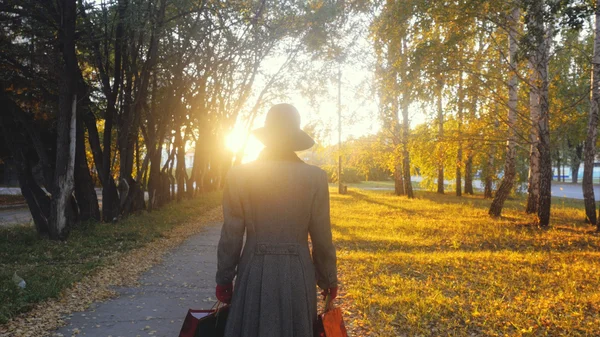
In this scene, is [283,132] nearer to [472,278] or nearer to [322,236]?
[322,236]

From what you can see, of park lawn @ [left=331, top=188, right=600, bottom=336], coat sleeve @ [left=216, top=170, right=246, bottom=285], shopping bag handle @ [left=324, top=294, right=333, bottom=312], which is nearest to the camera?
coat sleeve @ [left=216, top=170, right=246, bottom=285]

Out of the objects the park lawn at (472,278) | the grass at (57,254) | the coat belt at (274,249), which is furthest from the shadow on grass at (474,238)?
the coat belt at (274,249)

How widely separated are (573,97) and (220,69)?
14.3 m

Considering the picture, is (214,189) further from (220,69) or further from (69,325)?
(69,325)

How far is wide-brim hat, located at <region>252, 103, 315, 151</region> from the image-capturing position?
2957 millimetres

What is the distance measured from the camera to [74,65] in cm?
1022

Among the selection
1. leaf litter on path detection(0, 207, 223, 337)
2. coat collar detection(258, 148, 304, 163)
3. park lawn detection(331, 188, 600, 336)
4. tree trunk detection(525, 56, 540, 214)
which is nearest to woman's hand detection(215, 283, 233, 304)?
coat collar detection(258, 148, 304, 163)

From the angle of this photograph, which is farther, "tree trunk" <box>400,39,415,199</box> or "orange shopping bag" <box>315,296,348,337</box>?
"tree trunk" <box>400,39,415,199</box>

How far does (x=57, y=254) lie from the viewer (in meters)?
9.01

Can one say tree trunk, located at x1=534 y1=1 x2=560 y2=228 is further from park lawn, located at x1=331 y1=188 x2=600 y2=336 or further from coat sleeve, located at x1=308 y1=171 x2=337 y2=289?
coat sleeve, located at x1=308 y1=171 x2=337 y2=289

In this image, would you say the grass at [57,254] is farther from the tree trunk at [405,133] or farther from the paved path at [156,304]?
the tree trunk at [405,133]

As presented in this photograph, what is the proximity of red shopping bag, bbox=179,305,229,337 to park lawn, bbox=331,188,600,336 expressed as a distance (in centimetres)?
251

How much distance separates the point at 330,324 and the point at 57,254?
25.8ft

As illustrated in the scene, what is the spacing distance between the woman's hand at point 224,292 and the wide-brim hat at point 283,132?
91 cm
